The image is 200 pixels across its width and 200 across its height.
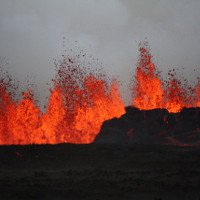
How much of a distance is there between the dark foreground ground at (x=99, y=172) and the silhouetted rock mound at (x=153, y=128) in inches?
489

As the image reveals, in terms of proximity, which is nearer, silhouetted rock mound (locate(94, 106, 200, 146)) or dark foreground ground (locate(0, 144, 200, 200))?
dark foreground ground (locate(0, 144, 200, 200))

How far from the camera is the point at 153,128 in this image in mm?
67750

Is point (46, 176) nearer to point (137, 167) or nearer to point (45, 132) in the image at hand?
point (137, 167)

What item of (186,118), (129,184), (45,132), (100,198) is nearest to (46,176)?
(129,184)

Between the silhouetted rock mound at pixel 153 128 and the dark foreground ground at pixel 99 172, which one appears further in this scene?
the silhouetted rock mound at pixel 153 128

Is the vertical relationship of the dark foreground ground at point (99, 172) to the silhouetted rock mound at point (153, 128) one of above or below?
below

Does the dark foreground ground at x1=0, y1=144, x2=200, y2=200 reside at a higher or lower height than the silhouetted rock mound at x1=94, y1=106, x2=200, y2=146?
lower

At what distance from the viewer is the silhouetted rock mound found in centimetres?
6506

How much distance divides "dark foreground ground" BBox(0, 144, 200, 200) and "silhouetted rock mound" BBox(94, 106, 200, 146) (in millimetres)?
12413

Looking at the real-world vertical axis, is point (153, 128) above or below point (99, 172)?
above

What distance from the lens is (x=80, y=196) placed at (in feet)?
91.2

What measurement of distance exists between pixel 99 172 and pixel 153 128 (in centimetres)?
2846

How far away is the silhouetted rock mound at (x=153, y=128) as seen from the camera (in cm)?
6506

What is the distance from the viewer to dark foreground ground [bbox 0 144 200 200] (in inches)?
1139
